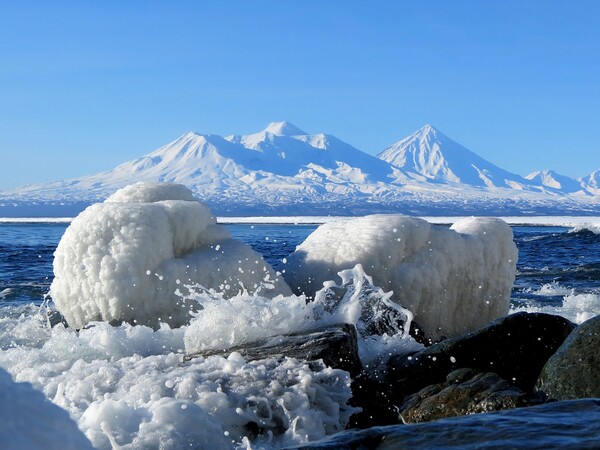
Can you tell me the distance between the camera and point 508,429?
13.1ft

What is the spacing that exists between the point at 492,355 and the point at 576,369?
1.33 meters

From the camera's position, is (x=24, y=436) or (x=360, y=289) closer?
(x=24, y=436)

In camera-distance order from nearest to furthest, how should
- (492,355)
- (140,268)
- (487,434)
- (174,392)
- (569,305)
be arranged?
(487,434) < (174,392) < (492,355) < (140,268) < (569,305)

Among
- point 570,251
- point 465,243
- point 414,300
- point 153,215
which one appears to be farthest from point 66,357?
point 570,251

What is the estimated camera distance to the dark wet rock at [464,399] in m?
5.86

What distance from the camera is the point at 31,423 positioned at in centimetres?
161

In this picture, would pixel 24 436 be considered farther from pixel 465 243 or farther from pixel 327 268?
pixel 465 243

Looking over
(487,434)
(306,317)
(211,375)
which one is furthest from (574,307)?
(487,434)

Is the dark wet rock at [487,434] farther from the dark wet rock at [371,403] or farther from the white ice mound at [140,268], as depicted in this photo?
the white ice mound at [140,268]

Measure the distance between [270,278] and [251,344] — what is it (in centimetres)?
191

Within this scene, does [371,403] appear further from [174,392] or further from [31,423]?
[31,423]

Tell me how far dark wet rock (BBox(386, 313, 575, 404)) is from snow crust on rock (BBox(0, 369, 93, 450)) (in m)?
5.90

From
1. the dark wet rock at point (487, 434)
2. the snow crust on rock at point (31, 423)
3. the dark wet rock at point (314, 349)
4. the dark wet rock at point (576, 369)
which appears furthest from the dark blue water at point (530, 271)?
the snow crust on rock at point (31, 423)

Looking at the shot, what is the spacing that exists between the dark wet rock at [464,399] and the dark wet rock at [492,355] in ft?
2.56
